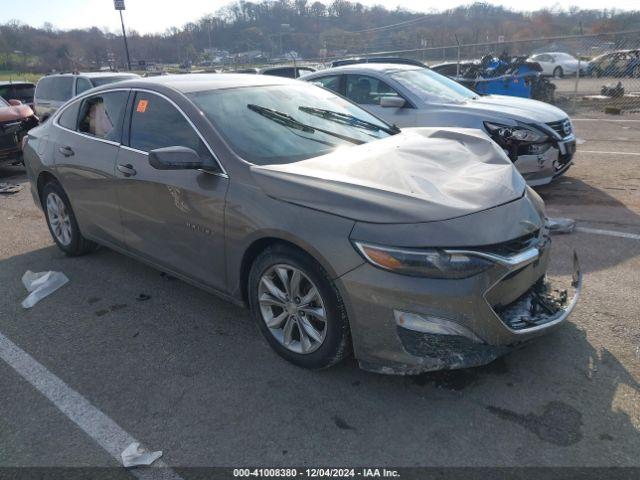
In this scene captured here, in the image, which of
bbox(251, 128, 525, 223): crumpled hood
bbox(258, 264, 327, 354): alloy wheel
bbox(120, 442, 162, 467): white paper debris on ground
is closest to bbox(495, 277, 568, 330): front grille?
bbox(251, 128, 525, 223): crumpled hood

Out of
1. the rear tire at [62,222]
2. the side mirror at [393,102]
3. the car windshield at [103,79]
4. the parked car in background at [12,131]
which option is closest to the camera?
the rear tire at [62,222]

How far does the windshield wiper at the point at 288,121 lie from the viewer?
3676 millimetres

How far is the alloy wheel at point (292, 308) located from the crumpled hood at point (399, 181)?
443 mm

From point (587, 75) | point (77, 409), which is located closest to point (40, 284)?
point (77, 409)

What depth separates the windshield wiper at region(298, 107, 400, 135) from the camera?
3965 millimetres

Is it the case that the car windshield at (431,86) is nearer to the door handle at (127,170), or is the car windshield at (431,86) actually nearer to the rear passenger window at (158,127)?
the rear passenger window at (158,127)

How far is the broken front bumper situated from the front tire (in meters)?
0.14

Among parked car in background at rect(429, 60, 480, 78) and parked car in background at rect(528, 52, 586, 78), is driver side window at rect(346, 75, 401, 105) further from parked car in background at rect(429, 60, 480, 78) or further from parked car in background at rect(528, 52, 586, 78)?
parked car in background at rect(528, 52, 586, 78)

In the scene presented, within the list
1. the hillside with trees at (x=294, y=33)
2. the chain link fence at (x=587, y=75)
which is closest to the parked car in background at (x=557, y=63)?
the chain link fence at (x=587, y=75)

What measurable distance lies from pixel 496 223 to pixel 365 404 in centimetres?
118

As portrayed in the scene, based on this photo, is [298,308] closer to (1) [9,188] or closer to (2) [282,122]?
(2) [282,122]

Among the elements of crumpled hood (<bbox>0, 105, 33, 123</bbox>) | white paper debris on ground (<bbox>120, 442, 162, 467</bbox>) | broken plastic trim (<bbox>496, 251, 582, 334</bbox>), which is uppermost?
crumpled hood (<bbox>0, 105, 33, 123</bbox>)

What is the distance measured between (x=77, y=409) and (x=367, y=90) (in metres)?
5.76

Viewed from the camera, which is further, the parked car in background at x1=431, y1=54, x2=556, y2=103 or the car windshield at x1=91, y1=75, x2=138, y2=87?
the parked car in background at x1=431, y1=54, x2=556, y2=103
